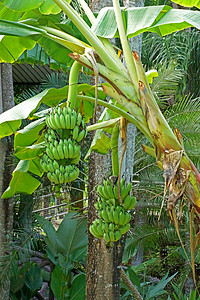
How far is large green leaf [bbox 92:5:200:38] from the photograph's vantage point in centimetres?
193

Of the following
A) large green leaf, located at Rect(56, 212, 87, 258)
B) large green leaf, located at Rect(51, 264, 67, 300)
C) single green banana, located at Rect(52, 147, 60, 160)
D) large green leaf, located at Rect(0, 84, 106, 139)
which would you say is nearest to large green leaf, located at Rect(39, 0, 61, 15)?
large green leaf, located at Rect(0, 84, 106, 139)

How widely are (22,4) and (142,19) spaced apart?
25.6 inches

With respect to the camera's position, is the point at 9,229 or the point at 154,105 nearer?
the point at 154,105

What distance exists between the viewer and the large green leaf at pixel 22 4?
6.76 feet

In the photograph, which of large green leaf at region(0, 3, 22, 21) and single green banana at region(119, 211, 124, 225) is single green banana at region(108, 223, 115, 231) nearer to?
single green banana at region(119, 211, 124, 225)

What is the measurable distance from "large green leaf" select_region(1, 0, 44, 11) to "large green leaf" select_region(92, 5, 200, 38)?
348 mm

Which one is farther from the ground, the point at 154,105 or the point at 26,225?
the point at 154,105

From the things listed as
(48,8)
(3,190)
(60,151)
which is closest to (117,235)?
(60,151)

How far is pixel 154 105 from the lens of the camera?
1774mm

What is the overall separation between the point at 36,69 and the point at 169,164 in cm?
626

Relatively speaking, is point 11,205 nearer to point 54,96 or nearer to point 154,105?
point 54,96

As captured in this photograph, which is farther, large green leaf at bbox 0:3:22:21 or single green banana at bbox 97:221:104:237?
large green leaf at bbox 0:3:22:21

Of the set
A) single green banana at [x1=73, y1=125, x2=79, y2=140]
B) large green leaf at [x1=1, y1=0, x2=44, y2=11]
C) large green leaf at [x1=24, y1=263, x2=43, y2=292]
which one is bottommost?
large green leaf at [x1=24, y1=263, x2=43, y2=292]

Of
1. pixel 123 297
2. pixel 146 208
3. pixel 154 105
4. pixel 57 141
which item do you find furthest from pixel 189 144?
pixel 57 141
